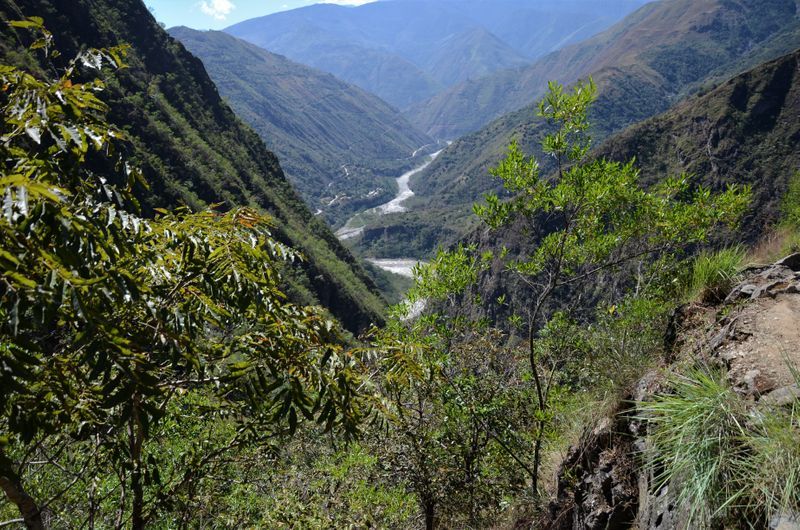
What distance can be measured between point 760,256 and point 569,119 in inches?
152

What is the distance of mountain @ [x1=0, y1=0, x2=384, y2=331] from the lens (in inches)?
2341

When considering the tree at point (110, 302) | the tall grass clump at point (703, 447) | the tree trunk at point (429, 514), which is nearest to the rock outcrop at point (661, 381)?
the tall grass clump at point (703, 447)

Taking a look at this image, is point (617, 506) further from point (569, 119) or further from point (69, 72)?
point (69, 72)

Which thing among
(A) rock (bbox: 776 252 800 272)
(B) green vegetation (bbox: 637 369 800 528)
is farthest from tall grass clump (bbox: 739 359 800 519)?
(A) rock (bbox: 776 252 800 272)

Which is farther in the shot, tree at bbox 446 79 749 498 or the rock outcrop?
tree at bbox 446 79 749 498

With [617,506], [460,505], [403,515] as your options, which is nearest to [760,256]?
[617,506]

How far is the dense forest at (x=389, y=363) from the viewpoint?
2498mm

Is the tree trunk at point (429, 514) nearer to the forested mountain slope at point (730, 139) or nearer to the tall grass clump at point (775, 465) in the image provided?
the tall grass clump at point (775, 465)

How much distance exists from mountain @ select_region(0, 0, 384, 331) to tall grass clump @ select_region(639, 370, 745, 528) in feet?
167

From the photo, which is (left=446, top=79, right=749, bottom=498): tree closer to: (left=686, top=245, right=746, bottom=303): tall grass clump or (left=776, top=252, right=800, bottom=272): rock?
(left=686, top=245, right=746, bottom=303): tall grass clump

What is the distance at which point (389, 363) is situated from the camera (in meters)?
3.86

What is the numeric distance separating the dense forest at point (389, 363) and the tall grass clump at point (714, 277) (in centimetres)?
A: 2

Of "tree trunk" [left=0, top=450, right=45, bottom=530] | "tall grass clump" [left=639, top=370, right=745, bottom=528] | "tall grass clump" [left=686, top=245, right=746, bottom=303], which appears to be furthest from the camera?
"tall grass clump" [left=686, top=245, right=746, bottom=303]

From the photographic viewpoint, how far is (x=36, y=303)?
74.6 inches
